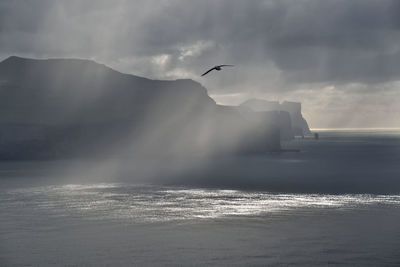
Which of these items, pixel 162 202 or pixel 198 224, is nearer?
pixel 198 224

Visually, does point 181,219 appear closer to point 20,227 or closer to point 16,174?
point 20,227

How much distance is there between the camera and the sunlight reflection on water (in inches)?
3081

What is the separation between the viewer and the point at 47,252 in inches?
2124

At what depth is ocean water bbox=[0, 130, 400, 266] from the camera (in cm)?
5262

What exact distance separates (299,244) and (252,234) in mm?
7271

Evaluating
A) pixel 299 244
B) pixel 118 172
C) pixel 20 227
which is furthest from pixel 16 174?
pixel 299 244

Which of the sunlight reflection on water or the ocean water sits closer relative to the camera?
the ocean water

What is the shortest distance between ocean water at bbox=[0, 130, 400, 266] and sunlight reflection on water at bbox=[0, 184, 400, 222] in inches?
7.0

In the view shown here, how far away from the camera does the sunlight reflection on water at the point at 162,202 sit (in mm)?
78250

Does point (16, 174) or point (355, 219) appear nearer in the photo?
point (355, 219)

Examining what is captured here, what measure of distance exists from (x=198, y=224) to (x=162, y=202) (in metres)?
22.7

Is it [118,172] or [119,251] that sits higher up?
[118,172]

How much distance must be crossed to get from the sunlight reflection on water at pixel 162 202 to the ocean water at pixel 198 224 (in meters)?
0.18

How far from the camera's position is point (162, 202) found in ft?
299
